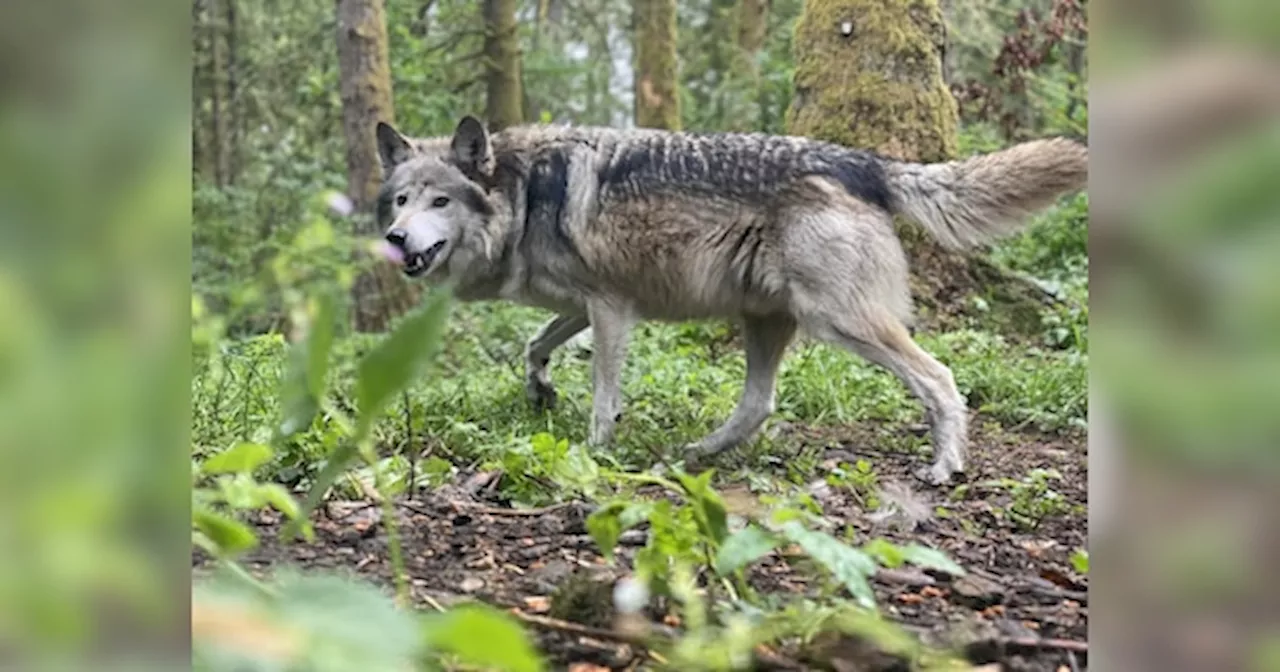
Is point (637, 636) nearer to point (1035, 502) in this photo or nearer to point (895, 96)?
point (1035, 502)

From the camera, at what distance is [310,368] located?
4.53 feet

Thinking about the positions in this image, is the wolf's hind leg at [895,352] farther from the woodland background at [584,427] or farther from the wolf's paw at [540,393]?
the wolf's paw at [540,393]

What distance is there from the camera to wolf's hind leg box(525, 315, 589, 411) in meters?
5.38

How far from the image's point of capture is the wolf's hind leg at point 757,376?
4758 mm

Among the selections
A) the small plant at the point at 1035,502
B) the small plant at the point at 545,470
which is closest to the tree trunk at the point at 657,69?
the small plant at the point at 1035,502

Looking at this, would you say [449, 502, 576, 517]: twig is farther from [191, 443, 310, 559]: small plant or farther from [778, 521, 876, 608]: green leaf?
[778, 521, 876, 608]: green leaf

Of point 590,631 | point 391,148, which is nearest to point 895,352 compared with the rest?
point 391,148

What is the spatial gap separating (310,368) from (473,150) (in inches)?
159

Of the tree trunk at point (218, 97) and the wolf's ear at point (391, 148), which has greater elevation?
the tree trunk at point (218, 97)

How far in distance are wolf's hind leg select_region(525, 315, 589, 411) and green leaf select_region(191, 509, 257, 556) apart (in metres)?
3.98

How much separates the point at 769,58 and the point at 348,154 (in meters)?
6.62

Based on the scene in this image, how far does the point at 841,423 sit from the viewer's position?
5.20 meters
